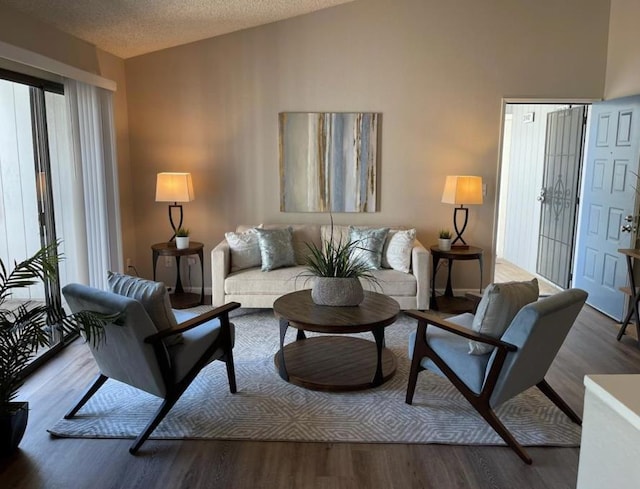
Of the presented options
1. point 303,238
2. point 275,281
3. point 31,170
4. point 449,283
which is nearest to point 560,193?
point 449,283

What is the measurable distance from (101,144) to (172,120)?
978mm

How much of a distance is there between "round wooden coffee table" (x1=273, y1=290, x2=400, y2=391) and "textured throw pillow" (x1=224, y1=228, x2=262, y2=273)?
3.65ft

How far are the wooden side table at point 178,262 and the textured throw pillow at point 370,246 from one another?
58.9 inches

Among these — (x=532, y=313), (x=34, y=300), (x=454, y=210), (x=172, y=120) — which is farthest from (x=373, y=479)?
(x=172, y=120)

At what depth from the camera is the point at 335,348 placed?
3.69 metres

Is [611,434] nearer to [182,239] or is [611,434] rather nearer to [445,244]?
[445,244]

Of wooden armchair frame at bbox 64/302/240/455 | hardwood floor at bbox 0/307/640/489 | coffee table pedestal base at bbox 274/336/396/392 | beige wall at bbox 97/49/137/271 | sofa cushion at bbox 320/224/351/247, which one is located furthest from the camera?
sofa cushion at bbox 320/224/351/247

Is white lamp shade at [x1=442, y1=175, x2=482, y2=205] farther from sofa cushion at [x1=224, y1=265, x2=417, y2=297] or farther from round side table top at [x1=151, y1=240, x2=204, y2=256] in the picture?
round side table top at [x1=151, y1=240, x2=204, y2=256]

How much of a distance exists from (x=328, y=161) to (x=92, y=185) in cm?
219

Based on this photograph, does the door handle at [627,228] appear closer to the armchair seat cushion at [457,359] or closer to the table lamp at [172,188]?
the armchair seat cushion at [457,359]

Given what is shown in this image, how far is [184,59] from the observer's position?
16.4 ft

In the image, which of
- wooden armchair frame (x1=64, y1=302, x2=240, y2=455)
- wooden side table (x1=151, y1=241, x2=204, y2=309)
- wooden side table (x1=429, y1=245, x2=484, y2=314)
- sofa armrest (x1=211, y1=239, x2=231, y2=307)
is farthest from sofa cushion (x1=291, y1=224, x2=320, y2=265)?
wooden armchair frame (x1=64, y1=302, x2=240, y2=455)

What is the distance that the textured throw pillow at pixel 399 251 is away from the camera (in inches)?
179

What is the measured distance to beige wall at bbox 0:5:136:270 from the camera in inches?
127
